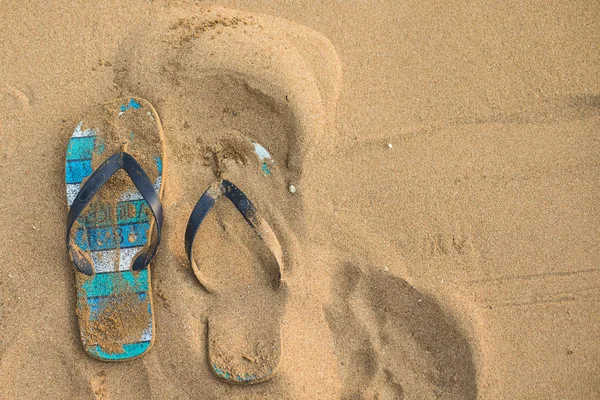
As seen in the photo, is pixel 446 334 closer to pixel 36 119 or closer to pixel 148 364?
pixel 148 364

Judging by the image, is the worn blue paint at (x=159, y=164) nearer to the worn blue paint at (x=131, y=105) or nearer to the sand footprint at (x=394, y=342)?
the worn blue paint at (x=131, y=105)

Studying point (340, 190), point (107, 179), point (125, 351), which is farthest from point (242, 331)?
point (107, 179)

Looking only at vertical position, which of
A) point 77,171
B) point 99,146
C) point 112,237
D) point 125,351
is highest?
point 99,146

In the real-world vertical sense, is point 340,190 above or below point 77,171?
above

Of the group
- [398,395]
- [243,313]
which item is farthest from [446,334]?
[243,313]

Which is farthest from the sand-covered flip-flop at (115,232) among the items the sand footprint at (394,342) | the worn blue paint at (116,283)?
the sand footprint at (394,342)

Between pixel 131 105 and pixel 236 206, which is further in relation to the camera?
pixel 131 105

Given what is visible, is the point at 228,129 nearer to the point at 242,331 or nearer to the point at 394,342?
the point at 242,331
